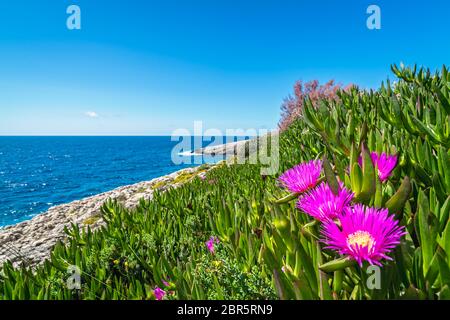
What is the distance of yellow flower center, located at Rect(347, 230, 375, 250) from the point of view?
0.64m

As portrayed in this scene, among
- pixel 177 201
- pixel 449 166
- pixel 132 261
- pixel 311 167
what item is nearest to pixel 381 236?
pixel 311 167

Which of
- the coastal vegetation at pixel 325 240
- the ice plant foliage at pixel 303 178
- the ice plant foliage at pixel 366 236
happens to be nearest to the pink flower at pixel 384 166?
the coastal vegetation at pixel 325 240

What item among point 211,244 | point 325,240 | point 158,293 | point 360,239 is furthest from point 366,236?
point 211,244

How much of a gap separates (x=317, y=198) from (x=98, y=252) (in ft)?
5.54

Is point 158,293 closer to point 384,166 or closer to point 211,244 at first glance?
point 211,244

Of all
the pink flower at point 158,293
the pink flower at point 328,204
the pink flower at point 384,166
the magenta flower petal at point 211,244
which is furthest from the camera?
the magenta flower petal at point 211,244

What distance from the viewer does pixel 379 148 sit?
1249mm

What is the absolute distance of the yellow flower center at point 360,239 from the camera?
0.64 m

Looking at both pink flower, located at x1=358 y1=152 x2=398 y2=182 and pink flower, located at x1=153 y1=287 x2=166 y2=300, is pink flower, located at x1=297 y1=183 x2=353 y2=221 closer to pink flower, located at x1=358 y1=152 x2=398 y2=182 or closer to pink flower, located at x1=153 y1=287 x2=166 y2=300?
pink flower, located at x1=358 y1=152 x2=398 y2=182

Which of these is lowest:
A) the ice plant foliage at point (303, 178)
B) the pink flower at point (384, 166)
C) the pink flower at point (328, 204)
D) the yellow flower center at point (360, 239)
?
the yellow flower center at point (360, 239)

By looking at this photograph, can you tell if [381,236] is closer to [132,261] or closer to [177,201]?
[132,261]

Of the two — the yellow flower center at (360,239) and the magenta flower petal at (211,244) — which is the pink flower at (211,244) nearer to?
the magenta flower petal at (211,244)

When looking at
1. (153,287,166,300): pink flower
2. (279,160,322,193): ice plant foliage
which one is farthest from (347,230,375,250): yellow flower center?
(153,287,166,300): pink flower

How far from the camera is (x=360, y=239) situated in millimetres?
651
